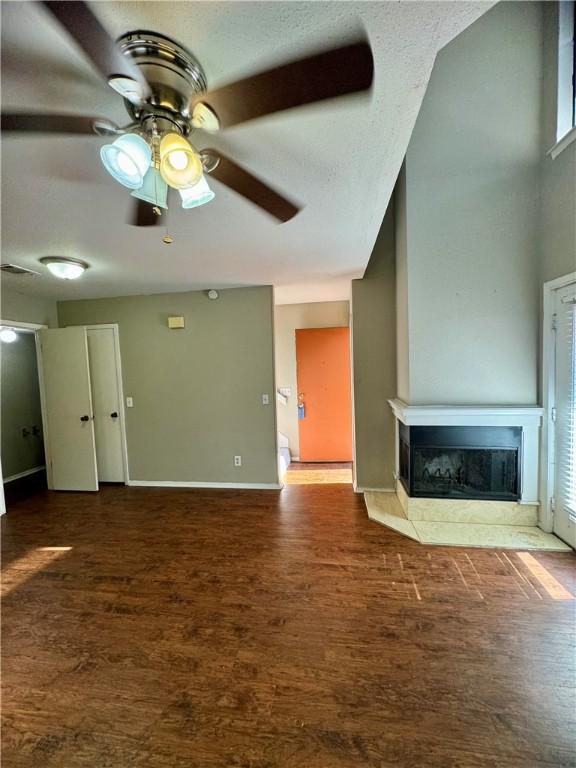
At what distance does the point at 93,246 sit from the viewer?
2.31 metres

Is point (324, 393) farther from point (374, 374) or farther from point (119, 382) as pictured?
point (119, 382)

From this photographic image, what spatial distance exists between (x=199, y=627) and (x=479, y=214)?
3.81 m

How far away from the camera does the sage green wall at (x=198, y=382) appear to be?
12.3 feet

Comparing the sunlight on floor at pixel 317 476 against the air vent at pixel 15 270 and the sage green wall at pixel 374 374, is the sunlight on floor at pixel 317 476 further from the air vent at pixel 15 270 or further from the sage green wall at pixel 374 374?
the air vent at pixel 15 270

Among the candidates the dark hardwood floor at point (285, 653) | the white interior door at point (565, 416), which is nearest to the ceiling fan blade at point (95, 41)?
the dark hardwood floor at point (285, 653)

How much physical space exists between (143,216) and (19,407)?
15.0 feet

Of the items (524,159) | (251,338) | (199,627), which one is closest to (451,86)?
(524,159)

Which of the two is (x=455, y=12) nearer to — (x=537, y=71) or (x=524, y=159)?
(x=524, y=159)

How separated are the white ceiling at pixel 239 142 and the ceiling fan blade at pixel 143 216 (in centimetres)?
6

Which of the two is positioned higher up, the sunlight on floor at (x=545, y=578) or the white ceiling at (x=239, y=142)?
the white ceiling at (x=239, y=142)

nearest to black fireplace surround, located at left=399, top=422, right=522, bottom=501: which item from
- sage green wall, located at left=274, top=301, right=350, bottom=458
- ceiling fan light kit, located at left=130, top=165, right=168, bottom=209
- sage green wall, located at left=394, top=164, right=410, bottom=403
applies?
sage green wall, located at left=394, top=164, right=410, bottom=403

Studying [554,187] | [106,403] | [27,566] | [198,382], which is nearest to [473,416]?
[554,187]

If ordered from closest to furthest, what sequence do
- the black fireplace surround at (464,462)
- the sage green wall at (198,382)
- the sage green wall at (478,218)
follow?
the sage green wall at (478,218) → the black fireplace surround at (464,462) → the sage green wall at (198,382)

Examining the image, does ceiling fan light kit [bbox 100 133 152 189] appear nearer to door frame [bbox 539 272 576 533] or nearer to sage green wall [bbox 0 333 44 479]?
door frame [bbox 539 272 576 533]
